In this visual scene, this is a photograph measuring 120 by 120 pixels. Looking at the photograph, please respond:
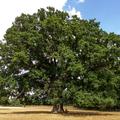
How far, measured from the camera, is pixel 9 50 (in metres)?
53.8

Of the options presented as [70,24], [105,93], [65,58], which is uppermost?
[70,24]

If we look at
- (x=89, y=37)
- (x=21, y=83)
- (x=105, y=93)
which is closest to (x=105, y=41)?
(x=89, y=37)

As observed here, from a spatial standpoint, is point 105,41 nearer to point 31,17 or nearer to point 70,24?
point 70,24

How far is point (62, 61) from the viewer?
5084 centimetres

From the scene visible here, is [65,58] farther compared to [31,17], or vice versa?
[31,17]

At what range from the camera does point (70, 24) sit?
53.5 meters

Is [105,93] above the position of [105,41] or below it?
below

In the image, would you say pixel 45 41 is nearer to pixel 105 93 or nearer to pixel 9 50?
pixel 9 50

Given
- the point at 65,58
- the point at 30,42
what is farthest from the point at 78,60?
the point at 30,42

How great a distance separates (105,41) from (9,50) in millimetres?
12030

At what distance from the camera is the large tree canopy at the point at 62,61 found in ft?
167

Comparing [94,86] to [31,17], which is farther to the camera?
[31,17]

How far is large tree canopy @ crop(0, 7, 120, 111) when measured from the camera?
167 feet

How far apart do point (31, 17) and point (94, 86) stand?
502 inches
